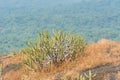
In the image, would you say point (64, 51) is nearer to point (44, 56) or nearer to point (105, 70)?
point (44, 56)

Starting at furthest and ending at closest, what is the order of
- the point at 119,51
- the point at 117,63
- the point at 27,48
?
1. the point at 119,51
2. the point at 27,48
3. the point at 117,63

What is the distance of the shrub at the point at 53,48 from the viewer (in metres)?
16.3

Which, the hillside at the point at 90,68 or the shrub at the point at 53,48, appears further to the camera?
the shrub at the point at 53,48

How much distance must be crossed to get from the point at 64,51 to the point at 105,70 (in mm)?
2571

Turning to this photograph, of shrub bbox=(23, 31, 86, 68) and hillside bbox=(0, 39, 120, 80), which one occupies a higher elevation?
shrub bbox=(23, 31, 86, 68)

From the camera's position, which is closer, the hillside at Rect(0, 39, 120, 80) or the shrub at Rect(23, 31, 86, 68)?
the hillside at Rect(0, 39, 120, 80)

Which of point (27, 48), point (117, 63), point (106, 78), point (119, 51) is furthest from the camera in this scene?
point (119, 51)

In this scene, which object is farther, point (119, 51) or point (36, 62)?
point (119, 51)

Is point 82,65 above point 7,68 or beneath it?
above

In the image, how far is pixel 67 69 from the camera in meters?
Answer: 15.9

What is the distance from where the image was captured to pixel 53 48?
16562mm

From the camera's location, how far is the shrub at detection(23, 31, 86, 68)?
1634 centimetres

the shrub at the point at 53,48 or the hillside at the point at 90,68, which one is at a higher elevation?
the shrub at the point at 53,48

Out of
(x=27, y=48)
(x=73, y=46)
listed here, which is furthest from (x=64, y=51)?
(x=27, y=48)
